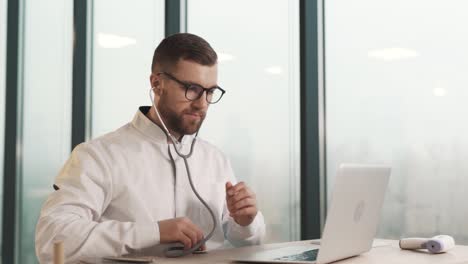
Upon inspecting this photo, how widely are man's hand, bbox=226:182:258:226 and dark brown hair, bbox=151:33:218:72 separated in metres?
0.41

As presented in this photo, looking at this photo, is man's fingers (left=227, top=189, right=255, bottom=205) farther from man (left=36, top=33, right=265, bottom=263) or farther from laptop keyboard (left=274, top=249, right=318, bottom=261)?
laptop keyboard (left=274, top=249, right=318, bottom=261)

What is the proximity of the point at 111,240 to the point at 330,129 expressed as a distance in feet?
5.11

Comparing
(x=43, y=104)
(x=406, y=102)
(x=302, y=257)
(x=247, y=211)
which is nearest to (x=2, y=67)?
(x=43, y=104)

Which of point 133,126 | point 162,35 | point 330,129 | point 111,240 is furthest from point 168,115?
point 162,35

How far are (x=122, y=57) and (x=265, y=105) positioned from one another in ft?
3.34

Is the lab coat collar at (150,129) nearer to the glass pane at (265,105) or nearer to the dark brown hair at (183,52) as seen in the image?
the dark brown hair at (183,52)

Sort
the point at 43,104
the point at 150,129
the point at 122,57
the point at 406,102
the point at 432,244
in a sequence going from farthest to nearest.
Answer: the point at 43,104 < the point at 122,57 < the point at 406,102 < the point at 150,129 < the point at 432,244

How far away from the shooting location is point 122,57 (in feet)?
12.5

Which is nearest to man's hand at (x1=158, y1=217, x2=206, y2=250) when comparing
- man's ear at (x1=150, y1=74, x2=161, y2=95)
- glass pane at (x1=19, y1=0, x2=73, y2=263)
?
man's ear at (x1=150, y1=74, x2=161, y2=95)

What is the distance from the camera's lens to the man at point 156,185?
1740mm

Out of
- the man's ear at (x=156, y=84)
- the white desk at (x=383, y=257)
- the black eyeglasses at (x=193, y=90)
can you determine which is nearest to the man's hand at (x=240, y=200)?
the white desk at (x=383, y=257)

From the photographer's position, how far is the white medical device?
1829mm

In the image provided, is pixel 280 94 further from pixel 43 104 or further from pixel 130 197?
pixel 43 104

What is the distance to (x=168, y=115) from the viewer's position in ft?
6.80
